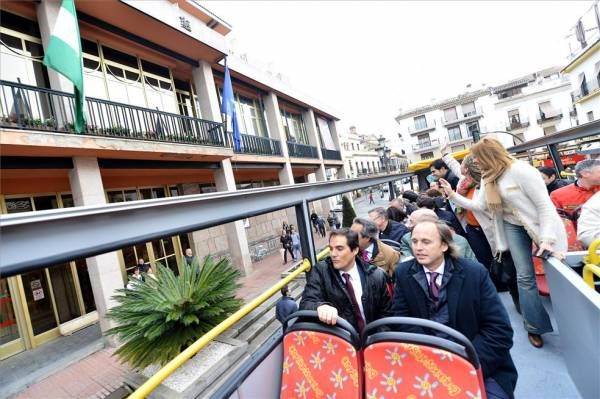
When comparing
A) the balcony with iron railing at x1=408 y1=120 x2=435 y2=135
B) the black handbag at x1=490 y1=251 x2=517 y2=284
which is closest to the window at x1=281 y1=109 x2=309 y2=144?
the black handbag at x1=490 y1=251 x2=517 y2=284

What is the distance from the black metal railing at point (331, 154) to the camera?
20.8 m

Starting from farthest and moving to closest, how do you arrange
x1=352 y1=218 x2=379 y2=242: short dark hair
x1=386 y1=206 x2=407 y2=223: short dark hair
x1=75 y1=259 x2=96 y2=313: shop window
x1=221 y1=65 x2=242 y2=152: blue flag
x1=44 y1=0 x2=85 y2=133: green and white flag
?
x1=221 y1=65 x2=242 y2=152: blue flag → x1=75 y1=259 x2=96 y2=313: shop window → x1=44 y1=0 x2=85 y2=133: green and white flag → x1=386 y1=206 x2=407 y2=223: short dark hair → x1=352 y1=218 x2=379 y2=242: short dark hair

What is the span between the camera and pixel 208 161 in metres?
10.6

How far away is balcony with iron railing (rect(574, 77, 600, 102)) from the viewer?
2012 cm

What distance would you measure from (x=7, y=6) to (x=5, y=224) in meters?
9.41

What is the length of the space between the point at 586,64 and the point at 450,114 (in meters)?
25.0

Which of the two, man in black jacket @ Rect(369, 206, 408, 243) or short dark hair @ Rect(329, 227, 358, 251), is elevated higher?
short dark hair @ Rect(329, 227, 358, 251)

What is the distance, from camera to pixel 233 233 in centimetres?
1111

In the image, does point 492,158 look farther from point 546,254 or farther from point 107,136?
point 107,136

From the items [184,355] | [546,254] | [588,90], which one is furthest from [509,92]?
[184,355]

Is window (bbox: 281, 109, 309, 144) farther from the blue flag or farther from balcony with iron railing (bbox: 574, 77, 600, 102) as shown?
balcony with iron railing (bbox: 574, 77, 600, 102)

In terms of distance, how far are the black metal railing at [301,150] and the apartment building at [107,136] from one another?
387 cm

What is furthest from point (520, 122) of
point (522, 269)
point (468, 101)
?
point (522, 269)

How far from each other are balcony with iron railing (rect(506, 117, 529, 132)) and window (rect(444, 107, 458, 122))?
744cm
